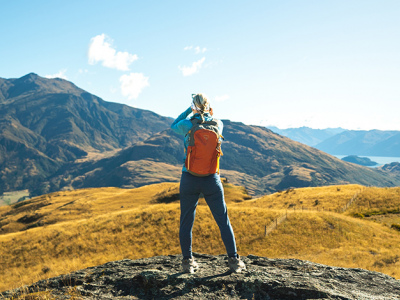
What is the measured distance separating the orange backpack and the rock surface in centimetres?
251

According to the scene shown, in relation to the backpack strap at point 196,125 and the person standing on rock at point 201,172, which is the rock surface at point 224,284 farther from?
the backpack strap at point 196,125

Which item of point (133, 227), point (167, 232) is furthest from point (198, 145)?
point (133, 227)

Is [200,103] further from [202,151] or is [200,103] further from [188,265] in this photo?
[188,265]

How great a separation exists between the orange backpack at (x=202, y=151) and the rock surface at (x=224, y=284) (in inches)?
98.6

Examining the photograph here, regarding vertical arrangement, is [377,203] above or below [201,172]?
below

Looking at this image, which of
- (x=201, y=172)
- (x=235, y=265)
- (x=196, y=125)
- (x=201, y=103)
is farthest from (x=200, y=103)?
(x=235, y=265)

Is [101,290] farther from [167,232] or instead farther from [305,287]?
[167,232]

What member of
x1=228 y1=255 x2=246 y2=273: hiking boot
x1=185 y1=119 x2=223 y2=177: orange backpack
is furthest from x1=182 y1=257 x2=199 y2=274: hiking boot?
x1=185 y1=119 x2=223 y2=177: orange backpack

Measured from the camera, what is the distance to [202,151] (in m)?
6.22

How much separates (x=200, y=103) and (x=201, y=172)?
169cm

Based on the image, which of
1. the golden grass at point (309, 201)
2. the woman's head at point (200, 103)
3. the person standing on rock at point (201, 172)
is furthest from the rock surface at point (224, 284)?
the golden grass at point (309, 201)

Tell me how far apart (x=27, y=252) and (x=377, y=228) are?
34767 mm

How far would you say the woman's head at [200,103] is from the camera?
648 centimetres

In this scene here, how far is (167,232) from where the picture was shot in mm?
26172
